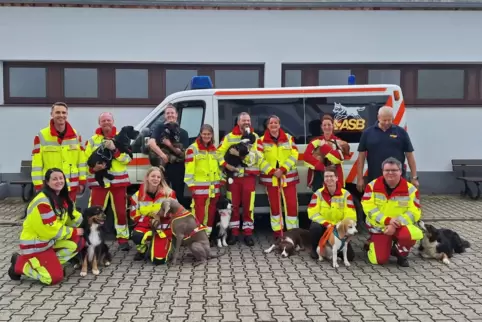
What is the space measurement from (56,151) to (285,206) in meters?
3.36

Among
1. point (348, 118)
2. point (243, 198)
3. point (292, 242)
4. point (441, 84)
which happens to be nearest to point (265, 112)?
point (348, 118)

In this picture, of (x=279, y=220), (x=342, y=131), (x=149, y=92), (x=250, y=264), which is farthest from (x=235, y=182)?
(x=149, y=92)

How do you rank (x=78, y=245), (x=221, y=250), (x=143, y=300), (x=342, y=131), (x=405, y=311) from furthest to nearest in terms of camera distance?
(x=342, y=131), (x=221, y=250), (x=78, y=245), (x=143, y=300), (x=405, y=311)

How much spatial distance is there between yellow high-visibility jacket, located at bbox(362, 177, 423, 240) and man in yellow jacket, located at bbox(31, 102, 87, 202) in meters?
3.98

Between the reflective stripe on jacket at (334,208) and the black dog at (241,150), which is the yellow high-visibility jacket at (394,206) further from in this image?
the black dog at (241,150)

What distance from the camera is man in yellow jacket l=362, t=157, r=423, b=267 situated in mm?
6023

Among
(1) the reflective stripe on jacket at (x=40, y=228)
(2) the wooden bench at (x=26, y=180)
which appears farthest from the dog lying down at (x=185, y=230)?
(2) the wooden bench at (x=26, y=180)

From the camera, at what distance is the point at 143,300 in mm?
4973

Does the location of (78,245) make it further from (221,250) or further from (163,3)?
(163,3)

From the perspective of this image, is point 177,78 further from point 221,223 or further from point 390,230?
point 390,230

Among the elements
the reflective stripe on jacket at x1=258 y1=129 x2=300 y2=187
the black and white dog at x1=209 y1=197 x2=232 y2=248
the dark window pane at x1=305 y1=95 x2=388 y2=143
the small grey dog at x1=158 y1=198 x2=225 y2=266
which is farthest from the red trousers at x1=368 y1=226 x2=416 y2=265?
the small grey dog at x1=158 y1=198 x2=225 y2=266

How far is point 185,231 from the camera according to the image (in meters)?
6.19

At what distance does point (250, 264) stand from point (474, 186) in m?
7.90

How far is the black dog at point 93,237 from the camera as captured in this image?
573 centimetres
